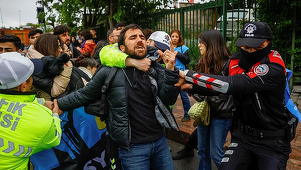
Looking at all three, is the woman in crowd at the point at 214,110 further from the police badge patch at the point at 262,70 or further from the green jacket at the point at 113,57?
the green jacket at the point at 113,57

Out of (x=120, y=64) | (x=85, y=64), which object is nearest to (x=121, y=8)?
(x=85, y=64)

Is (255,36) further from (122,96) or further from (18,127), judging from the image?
(18,127)

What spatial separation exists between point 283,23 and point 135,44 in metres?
5.47

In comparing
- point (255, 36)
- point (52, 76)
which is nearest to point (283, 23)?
point (255, 36)

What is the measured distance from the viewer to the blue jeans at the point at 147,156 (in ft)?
7.58

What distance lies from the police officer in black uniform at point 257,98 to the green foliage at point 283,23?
4.76 m

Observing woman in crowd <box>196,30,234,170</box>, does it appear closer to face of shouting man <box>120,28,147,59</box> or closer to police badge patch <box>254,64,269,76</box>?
police badge patch <box>254,64,269,76</box>

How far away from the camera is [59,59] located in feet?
9.71

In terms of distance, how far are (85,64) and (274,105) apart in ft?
8.67

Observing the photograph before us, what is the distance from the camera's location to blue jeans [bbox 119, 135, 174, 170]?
91.0 inches

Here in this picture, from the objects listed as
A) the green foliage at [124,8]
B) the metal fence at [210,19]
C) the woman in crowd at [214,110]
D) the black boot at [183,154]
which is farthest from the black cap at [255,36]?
the green foliage at [124,8]

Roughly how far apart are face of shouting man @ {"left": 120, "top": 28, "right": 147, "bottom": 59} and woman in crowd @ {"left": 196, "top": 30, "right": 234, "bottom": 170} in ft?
3.38

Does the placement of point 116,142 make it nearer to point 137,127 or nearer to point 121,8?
point 137,127

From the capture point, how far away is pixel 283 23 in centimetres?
640
